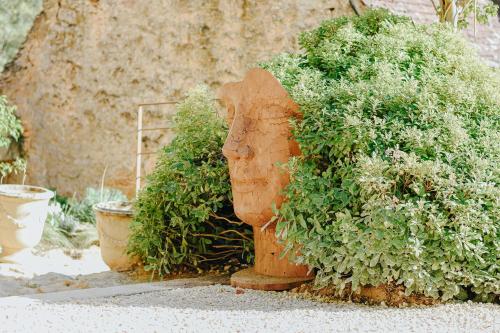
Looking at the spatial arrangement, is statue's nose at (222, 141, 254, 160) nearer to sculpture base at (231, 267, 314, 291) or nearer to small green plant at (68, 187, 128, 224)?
sculpture base at (231, 267, 314, 291)

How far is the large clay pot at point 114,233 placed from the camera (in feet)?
23.1

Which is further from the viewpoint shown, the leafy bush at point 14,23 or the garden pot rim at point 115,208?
the leafy bush at point 14,23

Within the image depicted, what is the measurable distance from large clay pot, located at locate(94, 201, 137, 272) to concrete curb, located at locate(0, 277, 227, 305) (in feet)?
5.73

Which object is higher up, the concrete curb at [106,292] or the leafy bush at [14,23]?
the leafy bush at [14,23]

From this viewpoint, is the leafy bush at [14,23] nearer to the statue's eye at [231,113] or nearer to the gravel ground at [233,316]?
the statue's eye at [231,113]

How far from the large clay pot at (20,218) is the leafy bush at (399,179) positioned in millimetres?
4002

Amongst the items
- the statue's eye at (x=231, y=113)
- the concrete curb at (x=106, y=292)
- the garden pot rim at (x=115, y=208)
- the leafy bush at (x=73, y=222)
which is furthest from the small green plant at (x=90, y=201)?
the statue's eye at (x=231, y=113)

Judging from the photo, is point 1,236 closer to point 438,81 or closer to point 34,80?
point 34,80

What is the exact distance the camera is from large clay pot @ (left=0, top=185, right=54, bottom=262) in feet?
25.9

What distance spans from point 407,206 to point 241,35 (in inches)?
267

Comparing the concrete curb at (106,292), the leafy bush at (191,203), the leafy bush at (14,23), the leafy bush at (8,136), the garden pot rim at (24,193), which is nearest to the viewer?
the concrete curb at (106,292)

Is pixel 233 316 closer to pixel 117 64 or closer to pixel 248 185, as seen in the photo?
pixel 248 185

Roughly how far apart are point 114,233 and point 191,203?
1.62 meters

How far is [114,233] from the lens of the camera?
709cm
